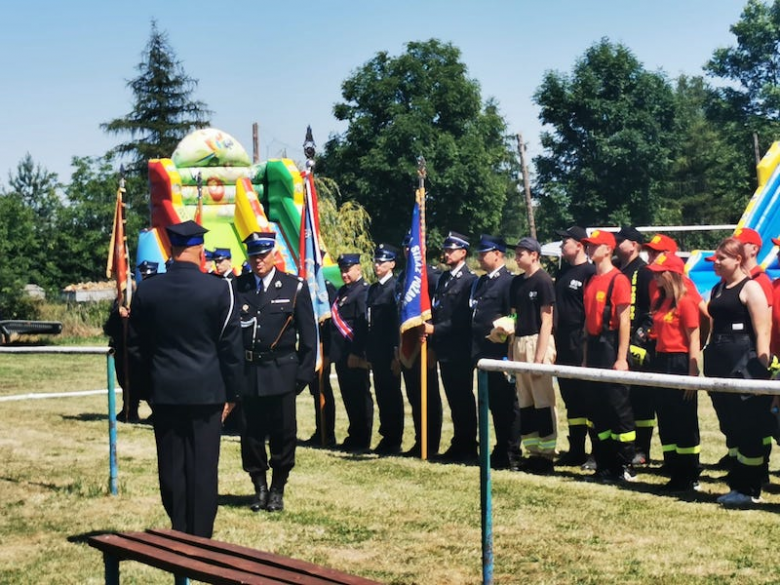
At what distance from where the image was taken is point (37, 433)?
13.4 m

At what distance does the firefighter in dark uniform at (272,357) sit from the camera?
Result: 848cm

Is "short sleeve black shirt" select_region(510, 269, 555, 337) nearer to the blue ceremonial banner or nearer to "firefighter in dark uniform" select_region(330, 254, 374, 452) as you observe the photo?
the blue ceremonial banner

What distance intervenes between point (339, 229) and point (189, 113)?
2465cm

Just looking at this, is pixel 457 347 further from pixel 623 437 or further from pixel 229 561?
pixel 229 561

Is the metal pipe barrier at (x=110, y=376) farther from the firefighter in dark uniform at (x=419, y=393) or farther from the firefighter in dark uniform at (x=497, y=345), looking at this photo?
the firefighter in dark uniform at (x=497, y=345)

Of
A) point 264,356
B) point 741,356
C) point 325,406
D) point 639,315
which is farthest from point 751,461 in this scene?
point 325,406

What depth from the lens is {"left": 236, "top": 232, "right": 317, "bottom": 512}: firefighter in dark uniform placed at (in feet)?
27.8

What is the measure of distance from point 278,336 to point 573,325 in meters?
3.01

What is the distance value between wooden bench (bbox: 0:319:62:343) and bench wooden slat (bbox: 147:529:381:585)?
2338cm

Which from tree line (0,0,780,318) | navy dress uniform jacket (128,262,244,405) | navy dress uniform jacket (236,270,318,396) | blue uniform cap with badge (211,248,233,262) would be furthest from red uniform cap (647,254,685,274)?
tree line (0,0,780,318)

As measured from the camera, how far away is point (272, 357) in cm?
849

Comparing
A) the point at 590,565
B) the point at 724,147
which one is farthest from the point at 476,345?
the point at 724,147

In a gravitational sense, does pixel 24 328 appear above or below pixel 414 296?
below

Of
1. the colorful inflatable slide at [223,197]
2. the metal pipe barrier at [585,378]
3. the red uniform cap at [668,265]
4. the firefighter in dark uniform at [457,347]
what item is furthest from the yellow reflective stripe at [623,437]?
the colorful inflatable slide at [223,197]
